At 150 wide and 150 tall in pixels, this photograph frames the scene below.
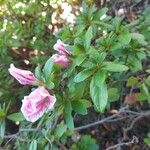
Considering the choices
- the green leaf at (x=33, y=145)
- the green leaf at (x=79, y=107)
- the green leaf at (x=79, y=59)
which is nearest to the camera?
the green leaf at (x=79, y=59)

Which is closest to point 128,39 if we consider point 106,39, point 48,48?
point 106,39

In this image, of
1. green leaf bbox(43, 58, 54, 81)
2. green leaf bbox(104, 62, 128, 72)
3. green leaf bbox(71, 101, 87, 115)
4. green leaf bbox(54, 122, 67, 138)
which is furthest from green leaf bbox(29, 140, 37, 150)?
green leaf bbox(104, 62, 128, 72)

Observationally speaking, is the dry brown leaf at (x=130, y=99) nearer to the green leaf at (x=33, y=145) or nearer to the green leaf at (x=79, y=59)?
the green leaf at (x=33, y=145)

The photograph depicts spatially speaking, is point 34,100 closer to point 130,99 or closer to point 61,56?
point 61,56

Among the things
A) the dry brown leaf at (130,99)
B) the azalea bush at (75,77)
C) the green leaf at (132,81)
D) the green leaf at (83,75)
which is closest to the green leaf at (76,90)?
the azalea bush at (75,77)

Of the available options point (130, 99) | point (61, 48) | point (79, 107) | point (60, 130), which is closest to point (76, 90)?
point (79, 107)

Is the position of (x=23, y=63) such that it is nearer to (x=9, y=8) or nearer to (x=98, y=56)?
(x=9, y=8)
